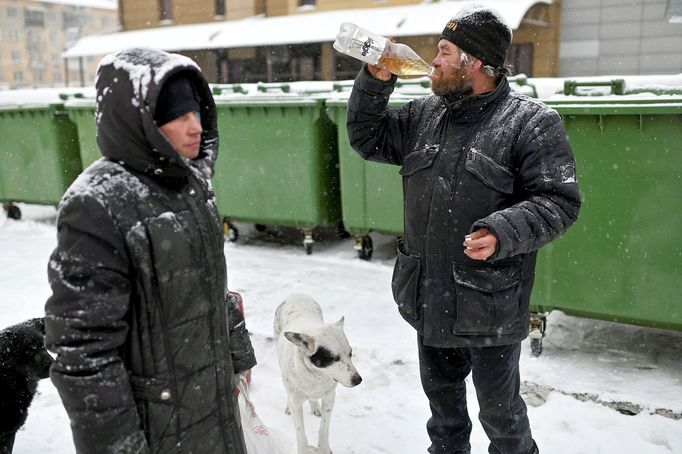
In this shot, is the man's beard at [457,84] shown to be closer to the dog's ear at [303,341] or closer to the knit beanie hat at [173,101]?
the knit beanie hat at [173,101]

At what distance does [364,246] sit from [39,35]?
190ft

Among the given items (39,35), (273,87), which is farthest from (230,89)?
(39,35)

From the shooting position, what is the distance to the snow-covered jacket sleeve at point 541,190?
213 centimetres

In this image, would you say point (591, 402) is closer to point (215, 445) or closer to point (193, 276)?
point (215, 445)

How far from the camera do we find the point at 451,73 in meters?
2.41

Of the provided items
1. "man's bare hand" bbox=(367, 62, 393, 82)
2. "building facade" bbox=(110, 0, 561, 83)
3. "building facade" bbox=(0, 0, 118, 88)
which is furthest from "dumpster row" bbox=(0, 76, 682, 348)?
→ "building facade" bbox=(0, 0, 118, 88)

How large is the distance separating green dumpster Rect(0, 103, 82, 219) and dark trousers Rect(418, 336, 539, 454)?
22.1ft

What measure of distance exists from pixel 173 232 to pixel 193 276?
0.14 metres

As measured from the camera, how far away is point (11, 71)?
52.6 metres

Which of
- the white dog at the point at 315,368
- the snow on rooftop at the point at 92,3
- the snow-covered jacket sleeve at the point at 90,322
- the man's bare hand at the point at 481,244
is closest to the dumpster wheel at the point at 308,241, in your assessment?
the white dog at the point at 315,368

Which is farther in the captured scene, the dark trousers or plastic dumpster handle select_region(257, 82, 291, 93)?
plastic dumpster handle select_region(257, 82, 291, 93)

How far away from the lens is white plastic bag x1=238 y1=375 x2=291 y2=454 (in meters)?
2.75

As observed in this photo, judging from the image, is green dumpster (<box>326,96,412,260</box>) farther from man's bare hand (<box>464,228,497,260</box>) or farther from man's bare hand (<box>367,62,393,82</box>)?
man's bare hand (<box>464,228,497,260</box>)

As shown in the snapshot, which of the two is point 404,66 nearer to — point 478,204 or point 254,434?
point 478,204
